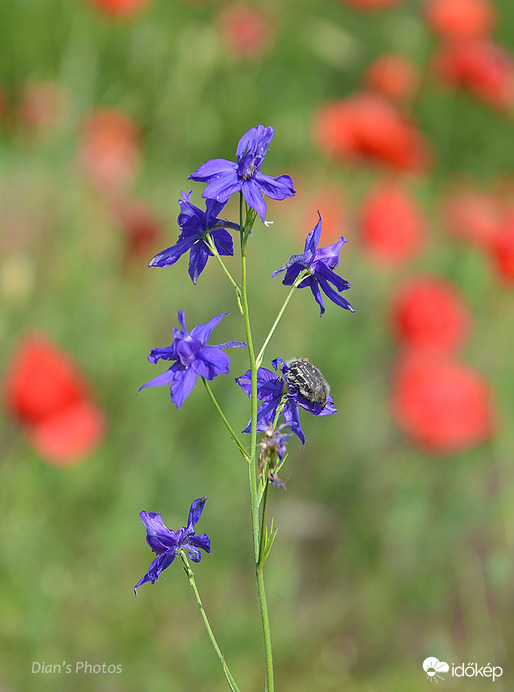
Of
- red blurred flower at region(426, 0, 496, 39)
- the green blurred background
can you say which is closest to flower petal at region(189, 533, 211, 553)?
the green blurred background

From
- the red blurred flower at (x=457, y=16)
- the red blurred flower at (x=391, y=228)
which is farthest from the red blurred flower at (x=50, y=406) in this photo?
the red blurred flower at (x=457, y=16)

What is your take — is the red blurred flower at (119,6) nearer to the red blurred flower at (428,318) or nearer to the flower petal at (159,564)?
the red blurred flower at (428,318)

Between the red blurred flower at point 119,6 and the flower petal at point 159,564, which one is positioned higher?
the red blurred flower at point 119,6

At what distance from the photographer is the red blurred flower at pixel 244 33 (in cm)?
246

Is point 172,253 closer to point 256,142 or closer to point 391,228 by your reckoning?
point 256,142

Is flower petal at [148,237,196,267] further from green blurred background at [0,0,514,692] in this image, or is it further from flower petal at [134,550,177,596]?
green blurred background at [0,0,514,692]

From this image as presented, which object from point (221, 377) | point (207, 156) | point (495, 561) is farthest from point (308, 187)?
point (495, 561)

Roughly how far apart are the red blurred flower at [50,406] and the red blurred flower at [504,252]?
1.12 m

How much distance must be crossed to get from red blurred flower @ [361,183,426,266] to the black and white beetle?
64.9 inches

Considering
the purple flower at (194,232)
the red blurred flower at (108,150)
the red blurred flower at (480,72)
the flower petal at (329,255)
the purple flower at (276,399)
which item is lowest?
the purple flower at (276,399)

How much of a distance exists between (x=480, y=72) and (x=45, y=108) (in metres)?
1.37

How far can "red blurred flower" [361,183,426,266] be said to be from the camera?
2.14 meters

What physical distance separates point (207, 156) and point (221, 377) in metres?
1.33

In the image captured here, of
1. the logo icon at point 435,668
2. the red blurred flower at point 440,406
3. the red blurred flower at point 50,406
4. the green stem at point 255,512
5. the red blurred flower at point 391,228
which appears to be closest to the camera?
the green stem at point 255,512
